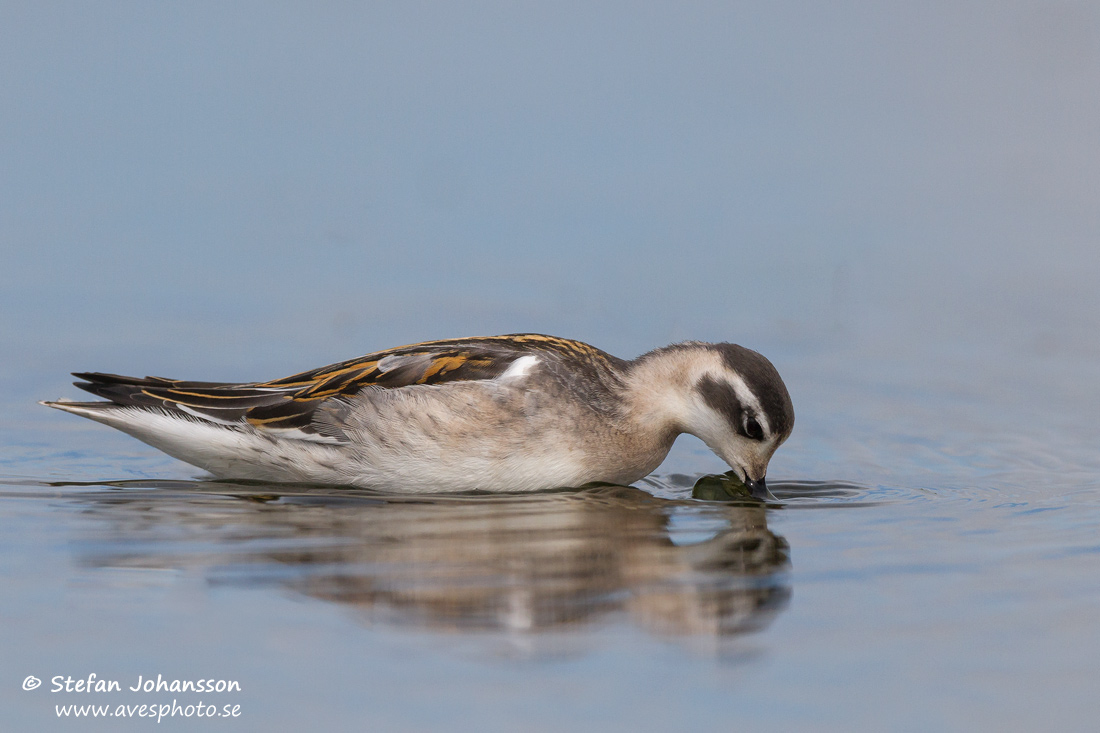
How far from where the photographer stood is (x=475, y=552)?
9.53m

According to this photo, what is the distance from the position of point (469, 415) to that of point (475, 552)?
2063mm

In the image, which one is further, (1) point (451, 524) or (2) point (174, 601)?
(1) point (451, 524)

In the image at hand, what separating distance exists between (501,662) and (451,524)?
299 centimetres

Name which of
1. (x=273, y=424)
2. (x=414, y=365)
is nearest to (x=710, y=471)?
(x=414, y=365)

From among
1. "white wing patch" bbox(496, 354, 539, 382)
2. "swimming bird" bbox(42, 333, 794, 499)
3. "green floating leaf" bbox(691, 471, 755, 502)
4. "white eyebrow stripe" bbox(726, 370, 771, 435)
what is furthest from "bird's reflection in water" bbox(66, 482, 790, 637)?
"white wing patch" bbox(496, 354, 539, 382)

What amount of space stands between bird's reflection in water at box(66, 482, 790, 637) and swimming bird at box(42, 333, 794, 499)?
0.25 m

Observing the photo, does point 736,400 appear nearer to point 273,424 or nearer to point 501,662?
point 273,424

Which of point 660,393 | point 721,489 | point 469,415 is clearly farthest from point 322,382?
point 721,489

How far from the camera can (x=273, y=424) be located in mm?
11797

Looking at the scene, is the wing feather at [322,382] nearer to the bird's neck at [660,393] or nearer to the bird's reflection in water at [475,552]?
the bird's neck at [660,393]

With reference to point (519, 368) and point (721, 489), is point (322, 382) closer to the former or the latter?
point (519, 368)

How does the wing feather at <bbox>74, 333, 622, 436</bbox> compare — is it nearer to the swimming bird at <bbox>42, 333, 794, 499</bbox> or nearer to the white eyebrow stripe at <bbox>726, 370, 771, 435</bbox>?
the swimming bird at <bbox>42, 333, 794, 499</bbox>

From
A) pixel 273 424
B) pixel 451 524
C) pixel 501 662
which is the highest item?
pixel 273 424

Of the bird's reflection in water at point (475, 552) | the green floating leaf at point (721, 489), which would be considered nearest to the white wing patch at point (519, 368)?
the bird's reflection in water at point (475, 552)
